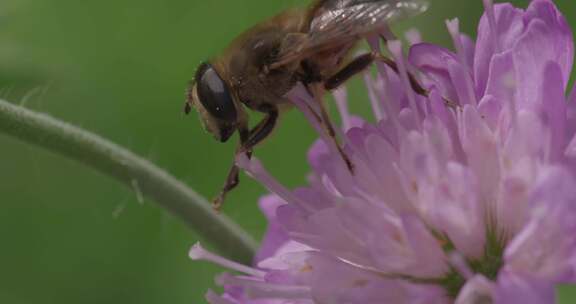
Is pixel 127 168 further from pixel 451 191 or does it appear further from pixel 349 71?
pixel 451 191

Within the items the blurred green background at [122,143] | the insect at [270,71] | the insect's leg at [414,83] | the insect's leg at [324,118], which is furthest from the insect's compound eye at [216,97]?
the blurred green background at [122,143]

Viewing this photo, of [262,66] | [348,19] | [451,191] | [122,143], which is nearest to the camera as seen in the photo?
[451,191]

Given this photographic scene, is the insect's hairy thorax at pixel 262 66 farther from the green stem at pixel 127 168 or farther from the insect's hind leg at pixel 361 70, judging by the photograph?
the green stem at pixel 127 168

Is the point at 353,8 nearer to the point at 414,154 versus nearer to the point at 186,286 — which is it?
the point at 414,154

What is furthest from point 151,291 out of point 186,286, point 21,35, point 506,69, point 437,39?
point 506,69

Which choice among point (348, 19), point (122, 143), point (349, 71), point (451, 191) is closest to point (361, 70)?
point (349, 71)
